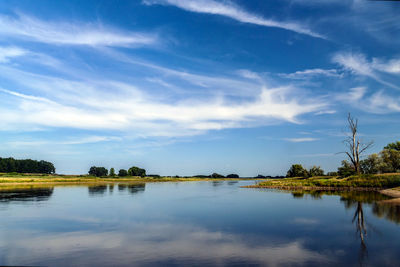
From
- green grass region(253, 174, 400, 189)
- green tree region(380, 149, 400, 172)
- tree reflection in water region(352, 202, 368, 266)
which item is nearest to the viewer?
tree reflection in water region(352, 202, 368, 266)

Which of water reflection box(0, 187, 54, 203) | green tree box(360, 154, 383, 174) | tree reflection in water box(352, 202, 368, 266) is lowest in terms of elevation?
water reflection box(0, 187, 54, 203)

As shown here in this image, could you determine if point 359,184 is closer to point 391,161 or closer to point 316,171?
point 391,161

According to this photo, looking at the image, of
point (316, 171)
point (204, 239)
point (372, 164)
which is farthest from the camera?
point (316, 171)

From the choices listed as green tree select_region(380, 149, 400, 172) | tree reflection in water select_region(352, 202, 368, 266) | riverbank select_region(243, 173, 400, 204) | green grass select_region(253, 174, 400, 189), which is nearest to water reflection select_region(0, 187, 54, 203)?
tree reflection in water select_region(352, 202, 368, 266)

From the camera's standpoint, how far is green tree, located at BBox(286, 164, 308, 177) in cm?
11343

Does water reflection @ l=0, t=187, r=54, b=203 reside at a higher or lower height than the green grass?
lower

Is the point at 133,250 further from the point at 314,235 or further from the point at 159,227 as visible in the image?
the point at 314,235

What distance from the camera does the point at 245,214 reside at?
3262 cm

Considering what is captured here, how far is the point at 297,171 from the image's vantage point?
11962cm

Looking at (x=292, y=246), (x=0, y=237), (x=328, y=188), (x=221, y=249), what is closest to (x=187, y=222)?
(x=221, y=249)

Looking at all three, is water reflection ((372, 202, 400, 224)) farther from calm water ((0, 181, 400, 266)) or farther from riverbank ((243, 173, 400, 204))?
riverbank ((243, 173, 400, 204))

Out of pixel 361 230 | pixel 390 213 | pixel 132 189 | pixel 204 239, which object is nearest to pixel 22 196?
pixel 132 189

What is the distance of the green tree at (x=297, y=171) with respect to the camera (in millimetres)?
113431

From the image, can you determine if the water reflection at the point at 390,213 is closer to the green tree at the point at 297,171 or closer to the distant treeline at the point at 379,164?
the distant treeline at the point at 379,164
